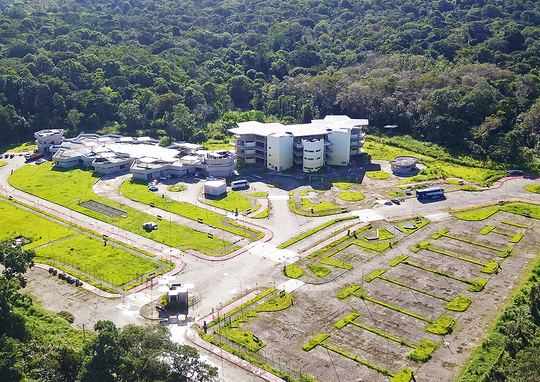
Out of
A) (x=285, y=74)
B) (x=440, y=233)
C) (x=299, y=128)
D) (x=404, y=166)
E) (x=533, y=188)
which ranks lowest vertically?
(x=533, y=188)

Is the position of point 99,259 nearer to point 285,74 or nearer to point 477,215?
point 477,215

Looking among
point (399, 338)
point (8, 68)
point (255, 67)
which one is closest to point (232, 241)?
point (399, 338)

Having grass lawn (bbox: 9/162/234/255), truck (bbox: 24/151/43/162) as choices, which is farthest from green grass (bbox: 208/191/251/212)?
truck (bbox: 24/151/43/162)

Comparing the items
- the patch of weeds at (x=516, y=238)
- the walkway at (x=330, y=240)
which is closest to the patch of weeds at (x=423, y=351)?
Result: the walkway at (x=330, y=240)

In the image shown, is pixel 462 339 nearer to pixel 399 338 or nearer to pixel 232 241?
pixel 399 338

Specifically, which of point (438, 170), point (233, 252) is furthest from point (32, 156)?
point (438, 170)

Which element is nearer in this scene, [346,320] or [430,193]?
[346,320]
